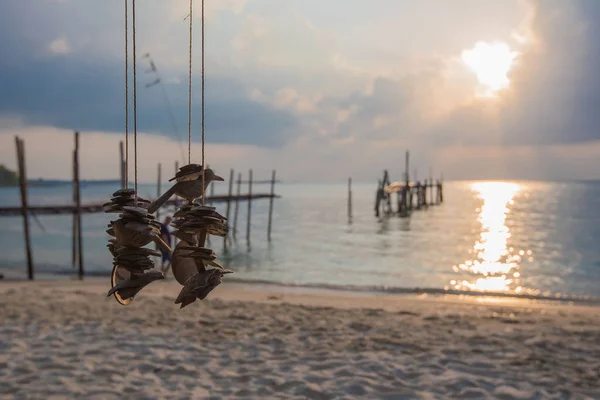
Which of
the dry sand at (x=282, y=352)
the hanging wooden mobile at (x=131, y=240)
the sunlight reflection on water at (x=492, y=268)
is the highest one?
the hanging wooden mobile at (x=131, y=240)

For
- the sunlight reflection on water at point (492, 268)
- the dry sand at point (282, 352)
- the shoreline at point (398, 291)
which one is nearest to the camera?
the dry sand at point (282, 352)

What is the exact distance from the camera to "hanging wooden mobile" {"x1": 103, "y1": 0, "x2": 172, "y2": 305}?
114 cm

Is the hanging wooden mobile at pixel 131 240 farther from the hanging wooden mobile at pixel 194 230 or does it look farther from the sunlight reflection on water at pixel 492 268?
the sunlight reflection on water at pixel 492 268

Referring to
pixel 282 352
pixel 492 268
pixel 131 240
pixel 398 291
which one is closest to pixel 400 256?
pixel 492 268

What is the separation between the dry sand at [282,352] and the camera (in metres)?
6.38

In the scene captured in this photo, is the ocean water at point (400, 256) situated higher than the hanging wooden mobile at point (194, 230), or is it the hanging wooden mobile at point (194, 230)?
the hanging wooden mobile at point (194, 230)

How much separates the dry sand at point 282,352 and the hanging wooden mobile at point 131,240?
209 inches

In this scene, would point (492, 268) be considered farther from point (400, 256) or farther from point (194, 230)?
point (194, 230)

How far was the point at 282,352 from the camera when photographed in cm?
782

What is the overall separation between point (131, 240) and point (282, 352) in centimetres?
695

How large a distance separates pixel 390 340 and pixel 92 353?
14.4 ft

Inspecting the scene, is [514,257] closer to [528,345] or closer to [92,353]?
[528,345]

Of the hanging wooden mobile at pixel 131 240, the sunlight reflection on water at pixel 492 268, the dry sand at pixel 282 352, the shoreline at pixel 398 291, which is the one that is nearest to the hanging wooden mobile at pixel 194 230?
the hanging wooden mobile at pixel 131 240

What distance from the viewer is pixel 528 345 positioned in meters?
8.63
